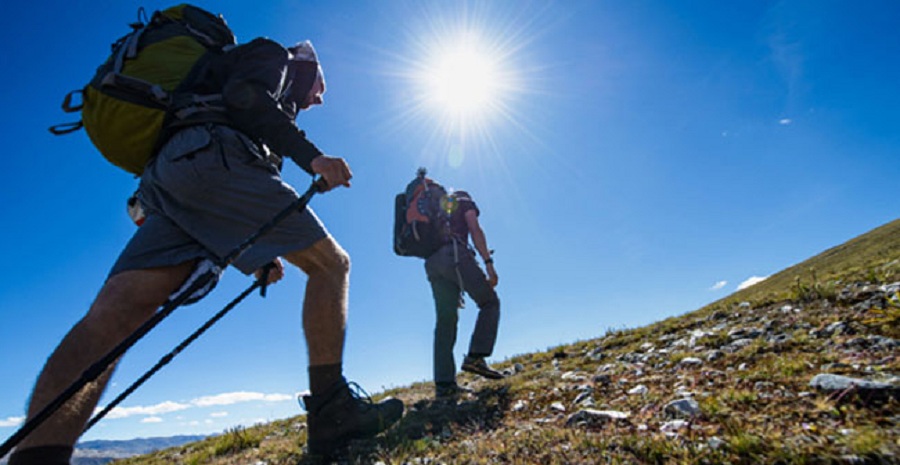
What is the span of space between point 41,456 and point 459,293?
5697 millimetres

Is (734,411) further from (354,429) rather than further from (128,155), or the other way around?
(128,155)

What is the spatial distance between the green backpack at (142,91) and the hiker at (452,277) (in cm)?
434

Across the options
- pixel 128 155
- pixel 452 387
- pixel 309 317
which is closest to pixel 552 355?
pixel 452 387

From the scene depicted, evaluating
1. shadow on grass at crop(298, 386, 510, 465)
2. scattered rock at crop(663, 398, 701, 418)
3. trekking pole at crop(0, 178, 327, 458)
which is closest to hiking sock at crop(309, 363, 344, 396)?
shadow on grass at crop(298, 386, 510, 465)

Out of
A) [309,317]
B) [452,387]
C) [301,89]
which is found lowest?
[452,387]

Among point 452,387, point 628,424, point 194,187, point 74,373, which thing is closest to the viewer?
point 74,373

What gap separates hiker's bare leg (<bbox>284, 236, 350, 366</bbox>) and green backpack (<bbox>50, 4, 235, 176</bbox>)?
155 centimetres

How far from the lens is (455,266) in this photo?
7.53 m

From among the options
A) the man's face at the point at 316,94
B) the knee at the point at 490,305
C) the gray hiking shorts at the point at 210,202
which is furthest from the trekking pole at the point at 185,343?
the knee at the point at 490,305

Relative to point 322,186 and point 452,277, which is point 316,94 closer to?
point 322,186

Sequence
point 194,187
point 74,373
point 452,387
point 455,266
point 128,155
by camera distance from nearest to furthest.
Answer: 1. point 74,373
2. point 194,187
3. point 128,155
4. point 452,387
5. point 455,266

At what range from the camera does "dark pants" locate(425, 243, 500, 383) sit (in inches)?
294

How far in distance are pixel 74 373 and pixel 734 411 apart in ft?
14.1

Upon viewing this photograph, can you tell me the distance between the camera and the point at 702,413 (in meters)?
3.01
